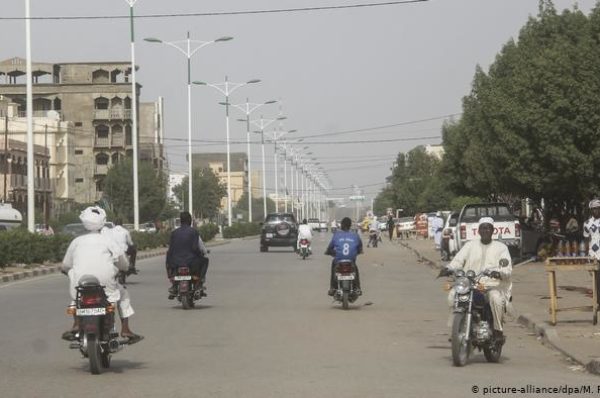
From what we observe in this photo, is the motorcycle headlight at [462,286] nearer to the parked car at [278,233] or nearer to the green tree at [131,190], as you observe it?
the parked car at [278,233]

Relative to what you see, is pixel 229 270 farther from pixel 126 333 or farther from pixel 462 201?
pixel 462 201

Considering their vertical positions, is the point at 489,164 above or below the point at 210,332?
above

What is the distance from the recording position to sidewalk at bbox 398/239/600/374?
13.5 m

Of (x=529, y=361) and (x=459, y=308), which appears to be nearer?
(x=459, y=308)

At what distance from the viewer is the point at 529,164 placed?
37688 mm

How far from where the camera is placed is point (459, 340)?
39.1ft

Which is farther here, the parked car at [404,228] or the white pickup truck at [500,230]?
the parked car at [404,228]

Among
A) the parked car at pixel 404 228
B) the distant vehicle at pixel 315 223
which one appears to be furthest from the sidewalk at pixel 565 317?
the distant vehicle at pixel 315 223

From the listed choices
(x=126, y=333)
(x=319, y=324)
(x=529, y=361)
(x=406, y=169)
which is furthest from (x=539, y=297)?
(x=406, y=169)

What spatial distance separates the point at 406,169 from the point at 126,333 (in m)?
124

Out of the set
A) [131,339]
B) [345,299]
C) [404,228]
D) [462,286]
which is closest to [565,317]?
[345,299]

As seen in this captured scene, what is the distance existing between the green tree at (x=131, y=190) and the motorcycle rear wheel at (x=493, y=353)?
89718 mm

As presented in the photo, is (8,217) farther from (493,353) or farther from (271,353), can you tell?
(493,353)

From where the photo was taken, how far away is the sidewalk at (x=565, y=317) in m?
13.5
